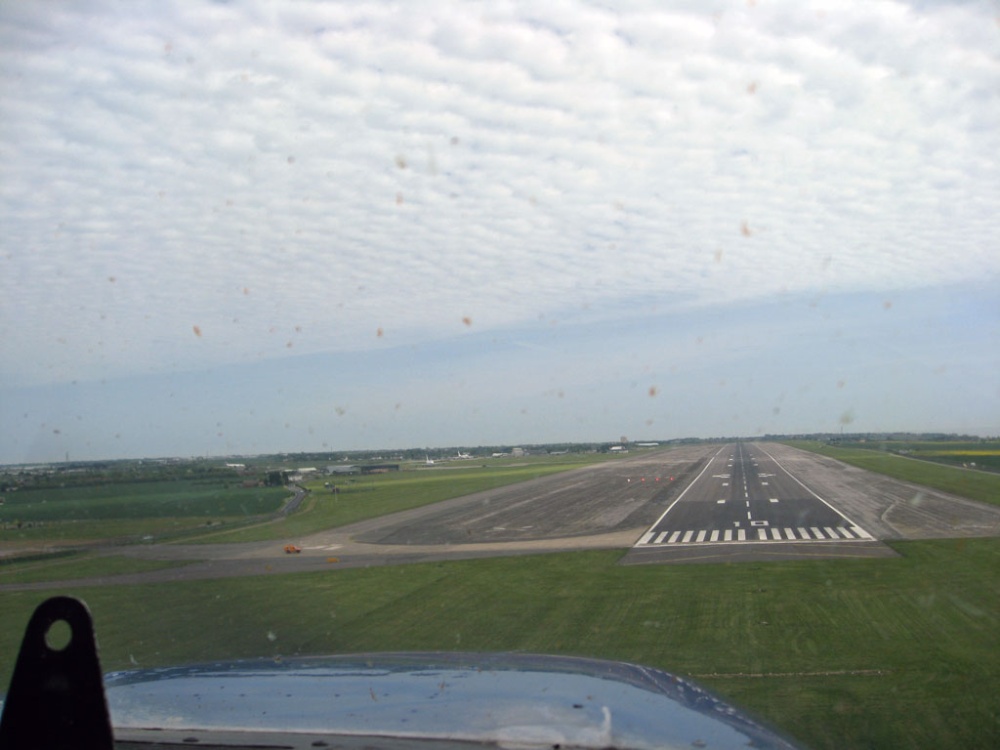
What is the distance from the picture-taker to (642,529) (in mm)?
31234

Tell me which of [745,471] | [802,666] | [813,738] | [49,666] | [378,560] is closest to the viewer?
[49,666]

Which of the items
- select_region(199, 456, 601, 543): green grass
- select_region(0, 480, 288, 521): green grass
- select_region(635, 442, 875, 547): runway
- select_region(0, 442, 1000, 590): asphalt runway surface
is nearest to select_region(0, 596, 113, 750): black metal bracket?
select_region(0, 442, 1000, 590): asphalt runway surface

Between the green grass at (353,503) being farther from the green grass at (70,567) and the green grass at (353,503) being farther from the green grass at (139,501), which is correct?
the green grass at (70,567)

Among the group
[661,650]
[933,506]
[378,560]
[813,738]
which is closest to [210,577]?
[378,560]

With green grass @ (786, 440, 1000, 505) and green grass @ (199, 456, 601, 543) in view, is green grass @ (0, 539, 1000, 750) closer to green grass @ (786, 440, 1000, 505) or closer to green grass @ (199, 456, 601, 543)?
green grass @ (199, 456, 601, 543)

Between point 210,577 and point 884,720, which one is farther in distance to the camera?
point 210,577

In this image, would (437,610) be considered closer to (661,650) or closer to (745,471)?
(661,650)

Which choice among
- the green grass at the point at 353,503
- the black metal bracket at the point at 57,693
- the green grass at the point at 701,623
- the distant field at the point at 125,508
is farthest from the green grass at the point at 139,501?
the black metal bracket at the point at 57,693

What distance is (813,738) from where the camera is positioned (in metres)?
8.56

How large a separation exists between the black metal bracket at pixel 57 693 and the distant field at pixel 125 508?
39994 millimetres

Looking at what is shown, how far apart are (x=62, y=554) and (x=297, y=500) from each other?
26429 millimetres

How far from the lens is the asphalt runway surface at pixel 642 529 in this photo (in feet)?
81.9

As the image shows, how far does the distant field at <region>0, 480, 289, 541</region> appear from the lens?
4128 cm

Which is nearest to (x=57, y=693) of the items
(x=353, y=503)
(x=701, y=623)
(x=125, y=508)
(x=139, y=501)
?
(x=701, y=623)
